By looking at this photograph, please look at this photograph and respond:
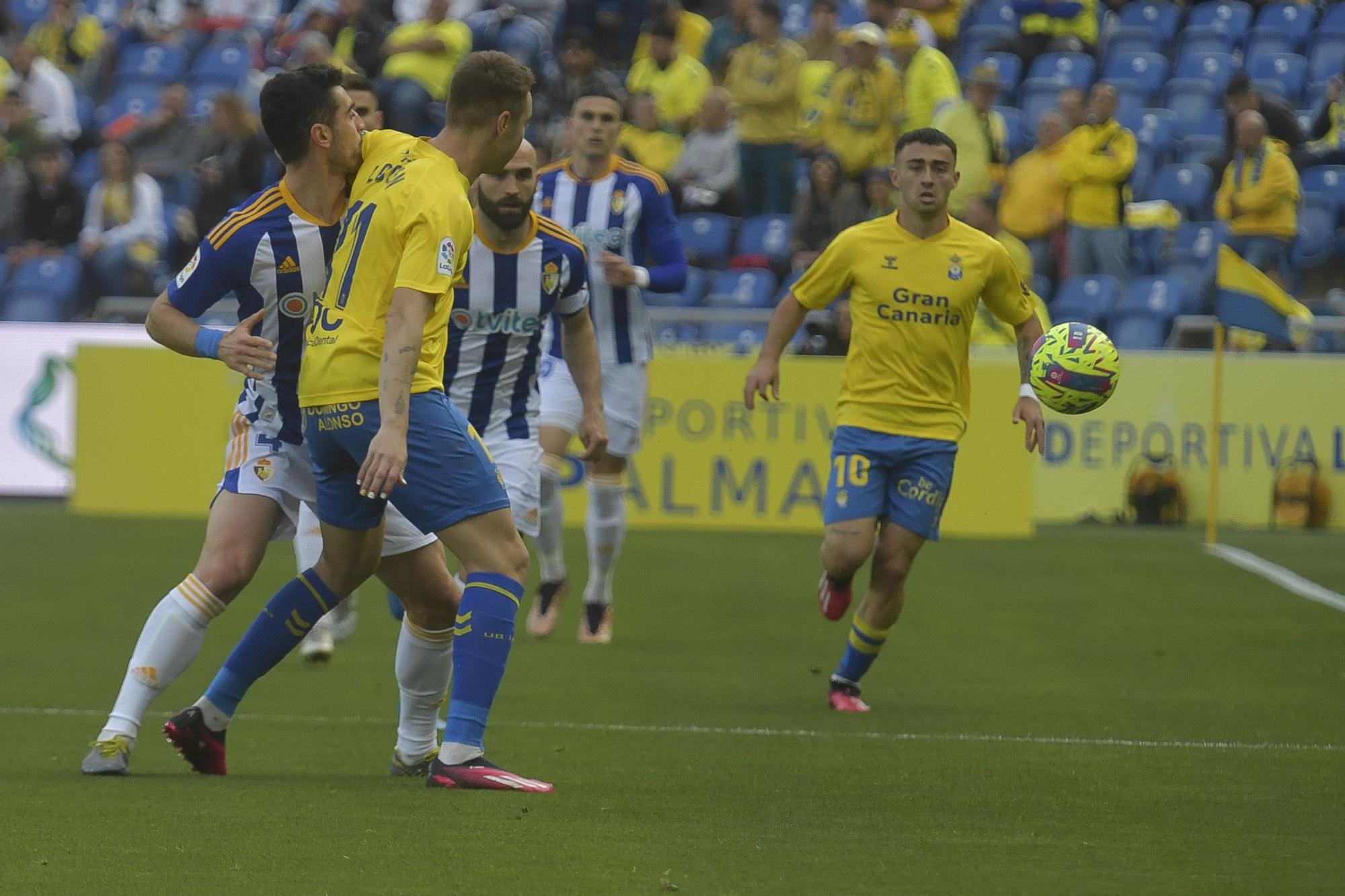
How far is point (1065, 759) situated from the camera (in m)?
6.21

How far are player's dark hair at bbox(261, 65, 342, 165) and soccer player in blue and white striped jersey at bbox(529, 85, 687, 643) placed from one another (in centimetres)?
382

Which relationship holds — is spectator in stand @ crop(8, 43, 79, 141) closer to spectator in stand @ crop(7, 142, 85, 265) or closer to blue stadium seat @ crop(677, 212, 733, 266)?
spectator in stand @ crop(7, 142, 85, 265)

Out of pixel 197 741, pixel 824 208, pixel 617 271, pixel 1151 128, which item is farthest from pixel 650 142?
pixel 197 741

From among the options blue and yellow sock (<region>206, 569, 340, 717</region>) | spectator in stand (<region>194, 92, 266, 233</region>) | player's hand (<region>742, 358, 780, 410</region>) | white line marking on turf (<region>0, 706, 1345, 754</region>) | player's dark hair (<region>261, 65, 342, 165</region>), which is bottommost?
white line marking on turf (<region>0, 706, 1345, 754</region>)

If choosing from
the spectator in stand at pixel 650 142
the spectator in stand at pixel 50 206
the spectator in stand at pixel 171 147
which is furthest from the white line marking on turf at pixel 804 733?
the spectator in stand at pixel 171 147

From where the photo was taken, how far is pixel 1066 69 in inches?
746

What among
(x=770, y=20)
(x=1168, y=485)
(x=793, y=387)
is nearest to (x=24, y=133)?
(x=770, y=20)

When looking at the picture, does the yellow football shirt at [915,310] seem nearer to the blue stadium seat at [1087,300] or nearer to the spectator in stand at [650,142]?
the blue stadium seat at [1087,300]

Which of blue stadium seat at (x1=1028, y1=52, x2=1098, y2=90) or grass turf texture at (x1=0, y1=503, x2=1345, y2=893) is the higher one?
blue stadium seat at (x1=1028, y1=52, x2=1098, y2=90)

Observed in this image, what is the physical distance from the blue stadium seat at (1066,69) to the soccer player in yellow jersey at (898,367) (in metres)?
11.7

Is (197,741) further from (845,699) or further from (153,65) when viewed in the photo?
(153,65)

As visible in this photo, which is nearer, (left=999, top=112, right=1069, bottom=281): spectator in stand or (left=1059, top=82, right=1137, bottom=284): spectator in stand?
(left=1059, top=82, right=1137, bottom=284): spectator in stand

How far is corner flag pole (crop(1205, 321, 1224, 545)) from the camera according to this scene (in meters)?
14.1

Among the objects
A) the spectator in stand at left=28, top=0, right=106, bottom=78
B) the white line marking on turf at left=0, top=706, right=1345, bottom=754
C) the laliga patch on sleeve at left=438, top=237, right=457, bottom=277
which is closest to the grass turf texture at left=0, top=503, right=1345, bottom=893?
the white line marking on turf at left=0, top=706, right=1345, bottom=754
